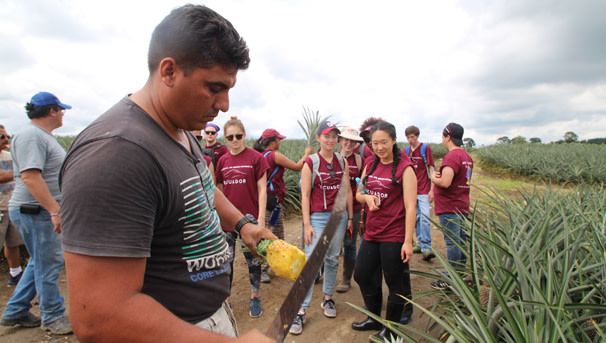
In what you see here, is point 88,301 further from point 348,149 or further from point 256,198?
point 348,149

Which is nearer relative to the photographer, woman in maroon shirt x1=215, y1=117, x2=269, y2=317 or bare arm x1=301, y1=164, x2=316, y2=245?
bare arm x1=301, y1=164, x2=316, y2=245

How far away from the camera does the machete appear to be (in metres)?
1.15

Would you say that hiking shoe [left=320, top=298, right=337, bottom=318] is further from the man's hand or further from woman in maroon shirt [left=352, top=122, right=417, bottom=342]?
the man's hand

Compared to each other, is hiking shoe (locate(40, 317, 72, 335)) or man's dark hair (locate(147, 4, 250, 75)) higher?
man's dark hair (locate(147, 4, 250, 75))

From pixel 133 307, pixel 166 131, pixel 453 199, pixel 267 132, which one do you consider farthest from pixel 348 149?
pixel 133 307

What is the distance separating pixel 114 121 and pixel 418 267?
206 inches

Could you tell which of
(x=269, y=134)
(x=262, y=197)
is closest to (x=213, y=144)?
(x=269, y=134)

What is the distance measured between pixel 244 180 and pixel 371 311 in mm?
2130

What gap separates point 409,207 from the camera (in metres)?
3.14

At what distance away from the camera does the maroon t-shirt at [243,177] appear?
3.87m

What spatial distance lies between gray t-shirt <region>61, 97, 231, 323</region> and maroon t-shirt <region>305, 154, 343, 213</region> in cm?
251

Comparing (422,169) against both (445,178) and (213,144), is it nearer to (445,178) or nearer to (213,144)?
(445,178)

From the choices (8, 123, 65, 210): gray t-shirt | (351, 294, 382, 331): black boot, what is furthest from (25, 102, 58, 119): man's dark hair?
(351, 294, 382, 331): black boot

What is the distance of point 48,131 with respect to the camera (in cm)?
336
